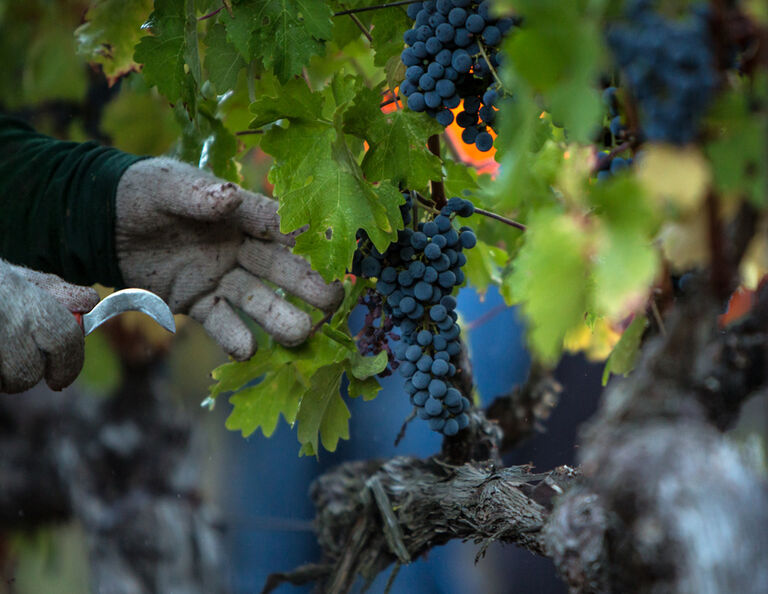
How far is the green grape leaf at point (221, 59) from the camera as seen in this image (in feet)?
2.51

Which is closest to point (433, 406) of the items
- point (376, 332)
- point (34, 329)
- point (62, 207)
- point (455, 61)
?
point (376, 332)

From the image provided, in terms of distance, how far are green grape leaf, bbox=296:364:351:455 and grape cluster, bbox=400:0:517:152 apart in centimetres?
32

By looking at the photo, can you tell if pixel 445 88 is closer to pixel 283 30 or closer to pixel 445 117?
pixel 445 117

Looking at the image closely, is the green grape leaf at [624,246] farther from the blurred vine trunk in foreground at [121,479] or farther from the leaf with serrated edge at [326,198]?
the blurred vine trunk in foreground at [121,479]

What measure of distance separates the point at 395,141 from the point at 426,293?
0.15 metres

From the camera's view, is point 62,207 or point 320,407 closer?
point 320,407

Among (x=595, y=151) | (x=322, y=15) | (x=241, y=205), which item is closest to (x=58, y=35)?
(x=241, y=205)

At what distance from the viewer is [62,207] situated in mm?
957

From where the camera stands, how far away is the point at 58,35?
160 centimetres

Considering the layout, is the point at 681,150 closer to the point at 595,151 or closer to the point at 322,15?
the point at 595,151

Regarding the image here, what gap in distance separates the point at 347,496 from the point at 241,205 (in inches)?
19.4

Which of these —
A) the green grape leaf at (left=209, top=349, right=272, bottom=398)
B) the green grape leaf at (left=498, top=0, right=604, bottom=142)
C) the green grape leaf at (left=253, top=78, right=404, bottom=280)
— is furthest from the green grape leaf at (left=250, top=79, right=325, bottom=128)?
the green grape leaf at (left=498, top=0, right=604, bottom=142)

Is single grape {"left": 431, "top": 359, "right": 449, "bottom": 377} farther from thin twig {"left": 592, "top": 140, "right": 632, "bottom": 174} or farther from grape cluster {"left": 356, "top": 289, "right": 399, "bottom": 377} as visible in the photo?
thin twig {"left": 592, "top": 140, "right": 632, "bottom": 174}

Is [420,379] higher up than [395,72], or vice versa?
[395,72]
